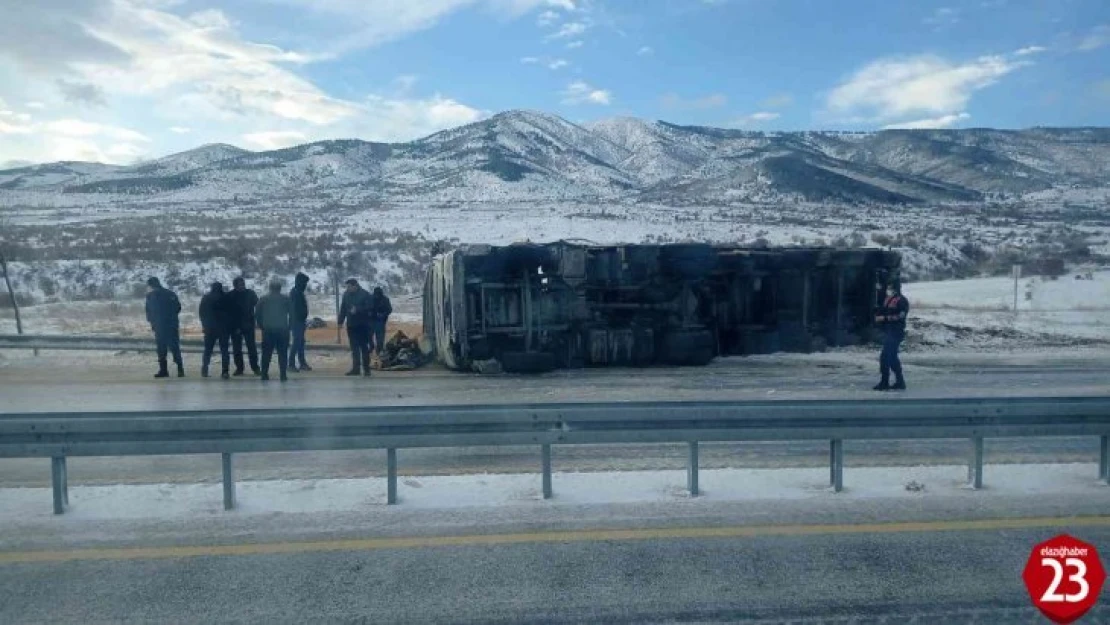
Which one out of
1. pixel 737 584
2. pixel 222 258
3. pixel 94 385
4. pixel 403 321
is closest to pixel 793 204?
pixel 222 258

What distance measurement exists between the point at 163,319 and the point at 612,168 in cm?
12691

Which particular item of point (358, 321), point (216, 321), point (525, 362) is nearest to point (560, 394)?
point (525, 362)

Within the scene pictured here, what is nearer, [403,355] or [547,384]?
[547,384]

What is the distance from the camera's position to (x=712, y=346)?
15992 mm

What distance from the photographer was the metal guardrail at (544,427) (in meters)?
6.23

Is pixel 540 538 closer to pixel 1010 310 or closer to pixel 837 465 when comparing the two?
pixel 837 465

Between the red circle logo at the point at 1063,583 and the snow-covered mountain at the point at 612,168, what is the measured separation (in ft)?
275

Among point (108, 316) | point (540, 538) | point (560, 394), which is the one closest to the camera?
point (540, 538)

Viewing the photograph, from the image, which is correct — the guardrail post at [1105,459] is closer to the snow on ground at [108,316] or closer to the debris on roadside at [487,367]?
the debris on roadside at [487,367]

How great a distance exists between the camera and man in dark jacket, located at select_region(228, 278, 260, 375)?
14.1 m

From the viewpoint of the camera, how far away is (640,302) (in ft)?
51.5

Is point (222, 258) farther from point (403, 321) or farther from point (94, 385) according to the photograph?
point (94, 385)

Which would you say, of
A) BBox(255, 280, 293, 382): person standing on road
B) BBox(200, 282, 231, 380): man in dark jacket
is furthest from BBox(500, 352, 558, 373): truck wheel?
BBox(200, 282, 231, 380): man in dark jacket

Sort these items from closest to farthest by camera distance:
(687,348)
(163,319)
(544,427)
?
(544,427) → (163,319) → (687,348)
